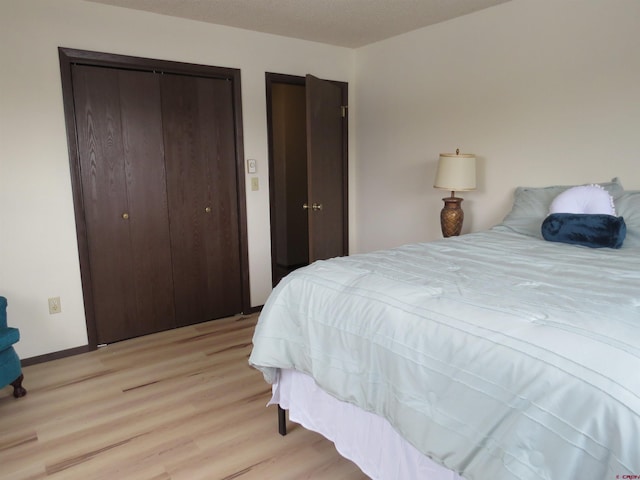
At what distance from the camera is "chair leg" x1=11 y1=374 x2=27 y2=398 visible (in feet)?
8.33

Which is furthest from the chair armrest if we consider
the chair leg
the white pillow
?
the white pillow

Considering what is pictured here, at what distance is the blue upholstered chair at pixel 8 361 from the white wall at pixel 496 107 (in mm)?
2966

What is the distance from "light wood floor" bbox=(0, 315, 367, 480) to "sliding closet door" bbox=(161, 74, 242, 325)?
0.59 metres

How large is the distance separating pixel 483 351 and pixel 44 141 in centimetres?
296

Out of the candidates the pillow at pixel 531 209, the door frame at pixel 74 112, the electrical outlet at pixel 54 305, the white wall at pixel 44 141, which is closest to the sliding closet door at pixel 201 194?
the door frame at pixel 74 112

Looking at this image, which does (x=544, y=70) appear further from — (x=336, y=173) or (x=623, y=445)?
(x=623, y=445)

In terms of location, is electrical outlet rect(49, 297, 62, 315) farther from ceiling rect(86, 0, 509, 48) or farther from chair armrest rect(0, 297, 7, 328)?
ceiling rect(86, 0, 509, 48)

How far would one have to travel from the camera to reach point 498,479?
105 centimetres

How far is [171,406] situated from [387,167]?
8.84 feet

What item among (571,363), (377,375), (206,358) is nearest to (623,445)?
(571,363)

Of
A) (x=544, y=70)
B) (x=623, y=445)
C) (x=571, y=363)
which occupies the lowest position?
(x=623, y=445)

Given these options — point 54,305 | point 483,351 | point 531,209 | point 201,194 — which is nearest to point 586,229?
point 531,209

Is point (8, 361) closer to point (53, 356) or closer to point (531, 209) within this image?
point (53, 356)

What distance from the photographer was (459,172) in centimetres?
309
